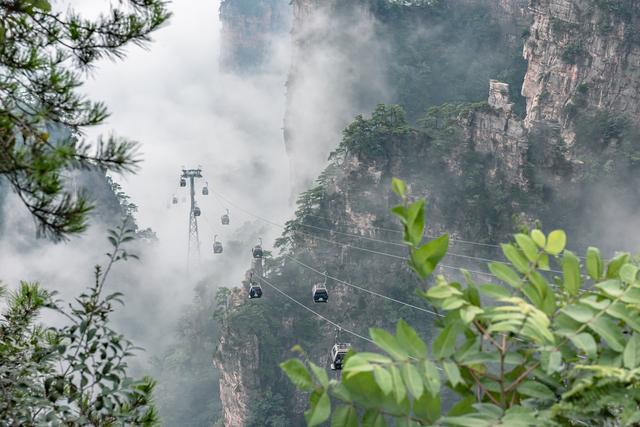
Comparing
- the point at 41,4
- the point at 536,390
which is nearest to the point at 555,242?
the point at 536,390

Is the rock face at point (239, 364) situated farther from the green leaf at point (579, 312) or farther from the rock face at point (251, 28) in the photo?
the rock face at point (251, 28)

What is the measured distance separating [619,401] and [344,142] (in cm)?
2082

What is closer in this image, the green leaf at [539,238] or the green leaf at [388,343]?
the green leaf at [388,343]

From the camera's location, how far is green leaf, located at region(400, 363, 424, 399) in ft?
3.25

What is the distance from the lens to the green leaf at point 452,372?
3.31ft

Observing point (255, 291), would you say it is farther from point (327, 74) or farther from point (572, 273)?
point (572, 273)

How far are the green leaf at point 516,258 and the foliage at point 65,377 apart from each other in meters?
1.09

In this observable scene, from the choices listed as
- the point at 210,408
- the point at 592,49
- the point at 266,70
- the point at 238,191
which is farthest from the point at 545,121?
the point at 266,70

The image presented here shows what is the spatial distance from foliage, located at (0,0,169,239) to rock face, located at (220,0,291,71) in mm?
65206

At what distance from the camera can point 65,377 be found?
188 centimetres

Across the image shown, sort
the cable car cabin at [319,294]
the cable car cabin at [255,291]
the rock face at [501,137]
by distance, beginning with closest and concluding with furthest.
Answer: the cable car cabin at [319,294]
the cable car cabin at [255,291]
the rock face at [501,137]

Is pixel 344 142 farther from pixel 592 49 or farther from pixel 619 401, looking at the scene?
pixel 619 401

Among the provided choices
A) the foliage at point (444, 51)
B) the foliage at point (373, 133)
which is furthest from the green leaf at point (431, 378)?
the foliage at point (444, 51)

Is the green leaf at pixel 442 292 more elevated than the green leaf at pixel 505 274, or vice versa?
the green leaf at pixel 505 274
